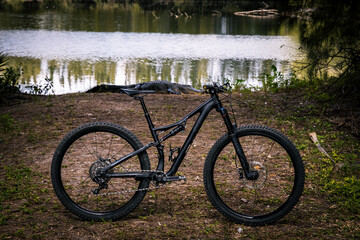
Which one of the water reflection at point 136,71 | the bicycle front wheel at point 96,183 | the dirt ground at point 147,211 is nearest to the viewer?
the dirt ground at point 147,211

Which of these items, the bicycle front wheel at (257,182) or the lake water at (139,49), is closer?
the bicycle front wheel at (257,182)

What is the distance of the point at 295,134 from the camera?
6.21 meters

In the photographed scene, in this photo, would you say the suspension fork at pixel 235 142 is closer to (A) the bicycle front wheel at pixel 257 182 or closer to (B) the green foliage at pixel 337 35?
(A) the bicycle front wheel at pixel 257 182

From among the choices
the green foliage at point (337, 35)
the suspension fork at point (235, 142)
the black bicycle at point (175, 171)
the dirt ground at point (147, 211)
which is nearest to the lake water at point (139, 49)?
the green foliage at point (337, 35)

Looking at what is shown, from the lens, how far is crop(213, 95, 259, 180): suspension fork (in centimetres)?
347

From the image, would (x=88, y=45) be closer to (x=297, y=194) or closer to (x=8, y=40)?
(x=8, y=40)

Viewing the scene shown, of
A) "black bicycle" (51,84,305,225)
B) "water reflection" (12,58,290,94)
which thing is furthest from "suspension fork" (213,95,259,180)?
"water reflection" (12,58,290,94)

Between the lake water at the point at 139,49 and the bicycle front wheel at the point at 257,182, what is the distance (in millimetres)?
4364

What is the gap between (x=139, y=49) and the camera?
18562 millimetres

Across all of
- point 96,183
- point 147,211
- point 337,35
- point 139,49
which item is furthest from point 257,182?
point 139,49

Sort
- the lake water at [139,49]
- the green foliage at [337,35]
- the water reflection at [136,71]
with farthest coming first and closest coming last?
1. the lake water at [139,49]
2. the water reflection at [136,71]
3. the green foliage at [337,35]

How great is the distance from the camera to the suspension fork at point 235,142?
3.47m

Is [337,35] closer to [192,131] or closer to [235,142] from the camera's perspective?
[235,142]

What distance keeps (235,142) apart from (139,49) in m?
15.7
